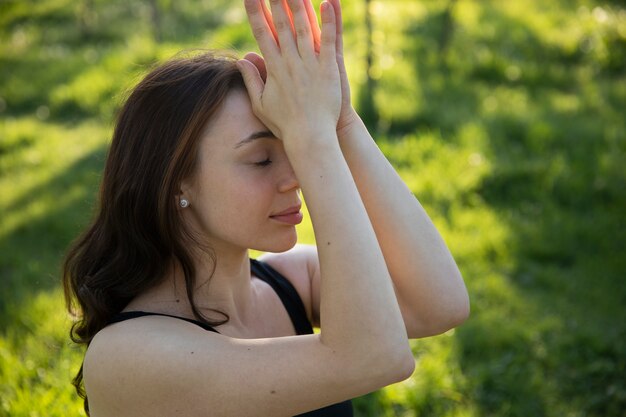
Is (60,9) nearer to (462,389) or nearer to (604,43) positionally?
(604,43)

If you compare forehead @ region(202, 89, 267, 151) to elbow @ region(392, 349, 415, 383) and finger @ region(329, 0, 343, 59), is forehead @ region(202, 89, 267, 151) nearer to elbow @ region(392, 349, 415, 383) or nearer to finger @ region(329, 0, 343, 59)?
finger @ region(329, 0, 343, 59)

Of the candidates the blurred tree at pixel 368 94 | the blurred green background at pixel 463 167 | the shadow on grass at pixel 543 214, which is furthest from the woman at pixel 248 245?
the blurred tree at pixel 368 94

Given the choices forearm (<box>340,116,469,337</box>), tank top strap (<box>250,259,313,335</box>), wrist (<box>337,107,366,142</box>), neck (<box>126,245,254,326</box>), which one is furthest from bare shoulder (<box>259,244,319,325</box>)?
wrist (<box>337,107,366,142</box>)

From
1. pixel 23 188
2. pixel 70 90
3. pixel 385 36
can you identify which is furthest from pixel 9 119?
pixel 385 36

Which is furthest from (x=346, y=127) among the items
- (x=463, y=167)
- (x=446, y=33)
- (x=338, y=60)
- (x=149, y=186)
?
(x=446, y=33)

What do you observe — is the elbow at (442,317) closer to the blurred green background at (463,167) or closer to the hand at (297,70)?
the hand at (297,70)

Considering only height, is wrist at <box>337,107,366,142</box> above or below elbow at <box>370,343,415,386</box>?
above

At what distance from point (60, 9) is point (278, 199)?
1017cm

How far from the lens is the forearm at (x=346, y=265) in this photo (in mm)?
1721

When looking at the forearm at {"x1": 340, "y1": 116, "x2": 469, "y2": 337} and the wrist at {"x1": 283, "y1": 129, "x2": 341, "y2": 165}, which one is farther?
the forearm at {"x1": 340, "y1": 116, "x2": 469, "y2": 337}

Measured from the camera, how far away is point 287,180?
1.97 metres

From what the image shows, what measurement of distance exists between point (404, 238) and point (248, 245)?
0.43 m

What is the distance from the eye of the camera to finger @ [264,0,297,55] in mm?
1811

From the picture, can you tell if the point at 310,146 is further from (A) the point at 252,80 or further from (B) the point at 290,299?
(B) the point at 290,299
